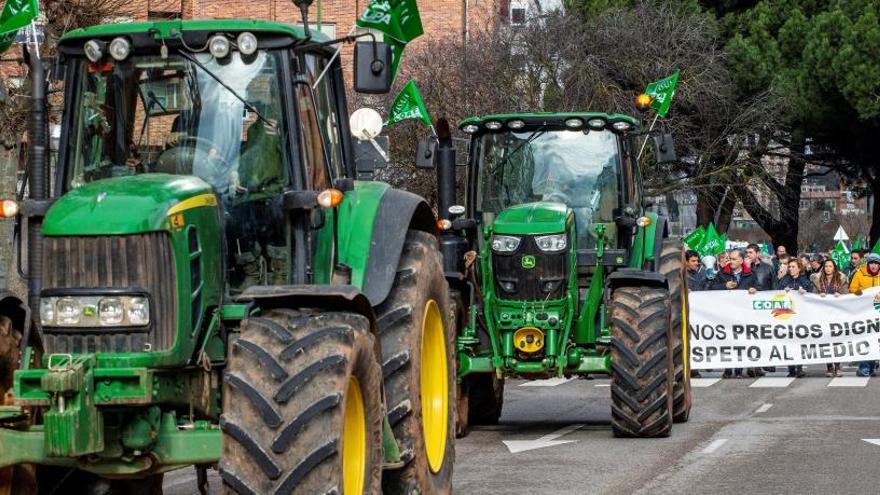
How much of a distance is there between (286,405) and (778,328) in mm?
18154

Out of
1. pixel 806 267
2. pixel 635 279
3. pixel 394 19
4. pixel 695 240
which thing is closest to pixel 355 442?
pixel 394 19

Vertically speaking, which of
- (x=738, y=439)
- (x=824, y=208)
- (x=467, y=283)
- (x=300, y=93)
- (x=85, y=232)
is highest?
(x=300, y=93)

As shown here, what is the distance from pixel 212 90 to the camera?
27.1ft

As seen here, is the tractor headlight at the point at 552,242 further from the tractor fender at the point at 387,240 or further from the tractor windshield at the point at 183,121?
the tractor windshield at the point at 183,121

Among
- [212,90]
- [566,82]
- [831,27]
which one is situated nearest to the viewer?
[212,90]

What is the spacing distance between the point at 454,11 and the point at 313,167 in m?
39.2

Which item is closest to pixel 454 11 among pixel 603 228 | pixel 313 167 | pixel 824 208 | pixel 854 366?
pixel 854 366

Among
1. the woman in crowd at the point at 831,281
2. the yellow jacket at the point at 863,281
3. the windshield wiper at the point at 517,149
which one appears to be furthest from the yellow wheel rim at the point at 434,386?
the woman in crowd at the point at 831,281

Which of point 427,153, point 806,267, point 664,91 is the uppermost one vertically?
point 664,91

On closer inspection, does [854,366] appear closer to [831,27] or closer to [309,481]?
[831,27]

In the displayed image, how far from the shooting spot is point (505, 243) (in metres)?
15.4

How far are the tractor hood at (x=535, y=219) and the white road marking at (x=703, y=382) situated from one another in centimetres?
777

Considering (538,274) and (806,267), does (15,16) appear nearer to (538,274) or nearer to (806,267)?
(538,274)

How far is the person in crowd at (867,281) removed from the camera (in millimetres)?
24406
